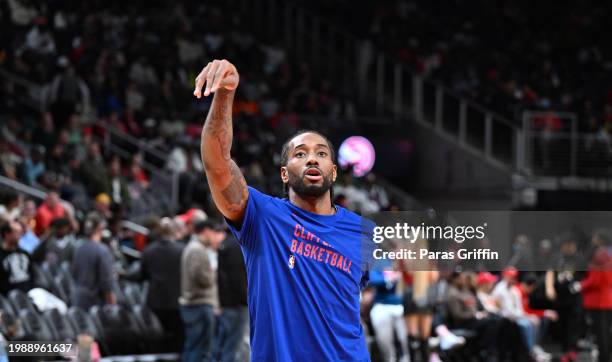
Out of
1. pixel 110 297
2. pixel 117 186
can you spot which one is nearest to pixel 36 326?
pixel 110 297

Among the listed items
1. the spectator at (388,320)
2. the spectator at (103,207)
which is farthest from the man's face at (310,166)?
the spectator at (103,207)

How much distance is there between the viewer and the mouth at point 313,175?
4.83 m

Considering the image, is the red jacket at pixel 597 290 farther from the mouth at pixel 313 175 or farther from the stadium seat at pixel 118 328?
the mouth at pixel 313 175

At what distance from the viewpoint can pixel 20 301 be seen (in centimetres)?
1141

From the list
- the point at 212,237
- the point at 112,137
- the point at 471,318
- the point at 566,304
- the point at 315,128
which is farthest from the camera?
the point at 315,128

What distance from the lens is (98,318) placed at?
12391 millimetres

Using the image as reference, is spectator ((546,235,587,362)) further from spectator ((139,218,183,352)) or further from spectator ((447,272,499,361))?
spectator ((139,218,183,352))

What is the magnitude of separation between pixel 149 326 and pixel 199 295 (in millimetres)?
1195

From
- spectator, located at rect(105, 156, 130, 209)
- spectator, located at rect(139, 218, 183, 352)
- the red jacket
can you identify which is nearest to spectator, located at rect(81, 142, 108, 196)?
spectator, located at rect(105, 156, 130, 209)

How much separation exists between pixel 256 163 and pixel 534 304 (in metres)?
5.64

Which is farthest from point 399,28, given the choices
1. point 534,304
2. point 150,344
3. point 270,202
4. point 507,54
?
point 270,202

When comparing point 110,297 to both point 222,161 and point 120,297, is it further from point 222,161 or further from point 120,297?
point 222,161

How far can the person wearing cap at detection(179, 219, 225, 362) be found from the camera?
39.4 ft
